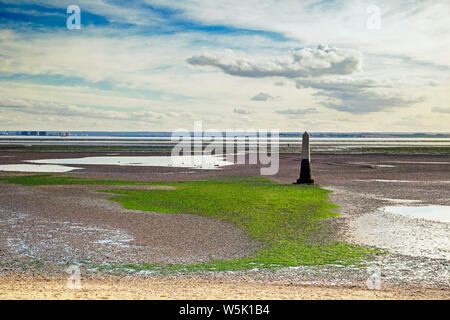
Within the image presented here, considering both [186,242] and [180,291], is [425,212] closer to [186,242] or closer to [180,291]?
[186,242]

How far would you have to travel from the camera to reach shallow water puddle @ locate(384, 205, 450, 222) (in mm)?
14531

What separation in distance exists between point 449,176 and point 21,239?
91.8 ft

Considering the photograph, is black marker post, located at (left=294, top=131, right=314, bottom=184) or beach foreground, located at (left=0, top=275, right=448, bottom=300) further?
black marker post, located at (left=294, top=131, right=314, bottom=184)

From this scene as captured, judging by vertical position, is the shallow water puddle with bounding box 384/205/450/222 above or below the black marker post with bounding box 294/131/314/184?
below

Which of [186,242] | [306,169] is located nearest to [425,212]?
[306,169]

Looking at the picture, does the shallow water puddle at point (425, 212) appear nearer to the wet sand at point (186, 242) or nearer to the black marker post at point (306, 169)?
the wet sand at point (186, 242)

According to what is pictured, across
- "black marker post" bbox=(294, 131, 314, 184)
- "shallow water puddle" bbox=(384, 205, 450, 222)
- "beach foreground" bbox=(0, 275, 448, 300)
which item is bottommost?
"shallow water puddle" bbox=(384, 205, 450, 222)

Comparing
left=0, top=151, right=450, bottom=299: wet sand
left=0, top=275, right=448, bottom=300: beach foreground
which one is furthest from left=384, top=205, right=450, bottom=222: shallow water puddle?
left=0, top=275, right=448, bottom=300: beach foreground

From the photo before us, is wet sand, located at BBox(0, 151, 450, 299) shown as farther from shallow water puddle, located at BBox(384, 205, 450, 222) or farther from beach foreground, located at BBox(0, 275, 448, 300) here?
shallow water puddle, located at BBox(384, 205, 450, 222)

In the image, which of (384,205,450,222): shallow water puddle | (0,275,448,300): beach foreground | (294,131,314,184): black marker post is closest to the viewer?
(0,275,448,300): beach foreground
